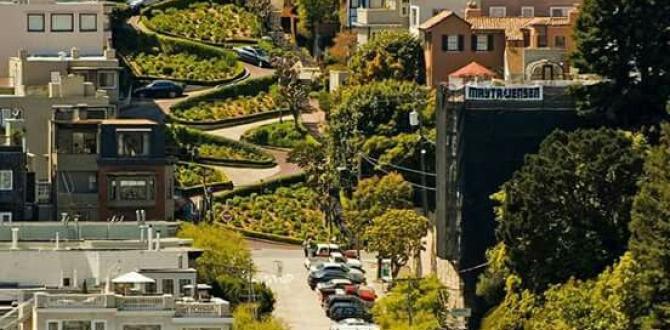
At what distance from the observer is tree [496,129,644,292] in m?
112

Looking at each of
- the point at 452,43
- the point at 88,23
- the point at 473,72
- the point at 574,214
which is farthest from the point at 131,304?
the point at 452,43

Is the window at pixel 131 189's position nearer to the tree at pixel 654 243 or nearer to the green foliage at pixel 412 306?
the green foliage at pixel 412 306

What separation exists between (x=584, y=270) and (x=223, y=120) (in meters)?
47.0

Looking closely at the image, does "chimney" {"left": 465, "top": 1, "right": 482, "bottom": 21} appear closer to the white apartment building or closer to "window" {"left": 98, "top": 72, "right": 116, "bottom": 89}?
the white apartment building

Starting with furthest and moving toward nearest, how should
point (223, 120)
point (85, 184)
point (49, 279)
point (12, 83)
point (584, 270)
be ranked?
point (223, 120)
point (12, 83)
point (85, 184)
point (584, 270)
point (49, 279)

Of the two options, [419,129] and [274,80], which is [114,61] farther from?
[274,80]

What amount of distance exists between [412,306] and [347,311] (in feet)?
11.7

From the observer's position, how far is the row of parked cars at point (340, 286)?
119812 millimetres

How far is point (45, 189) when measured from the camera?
120125 millimetres

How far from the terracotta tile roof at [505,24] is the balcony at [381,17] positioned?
10.9m

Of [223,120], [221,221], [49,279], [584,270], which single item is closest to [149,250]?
[49,279]

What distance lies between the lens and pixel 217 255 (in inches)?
4663

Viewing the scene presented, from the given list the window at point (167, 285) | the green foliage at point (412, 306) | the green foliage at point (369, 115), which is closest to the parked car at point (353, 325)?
the green foliage at point (412, 306)

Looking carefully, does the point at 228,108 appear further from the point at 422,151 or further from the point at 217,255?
the point at 217,255
